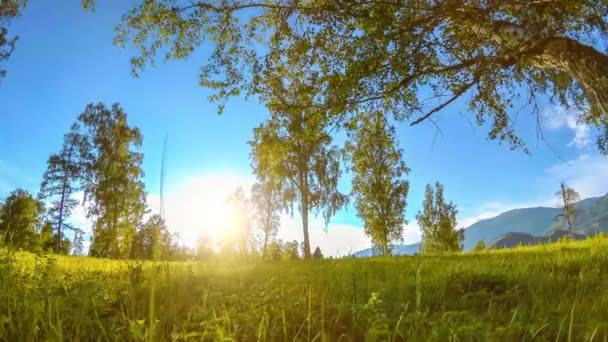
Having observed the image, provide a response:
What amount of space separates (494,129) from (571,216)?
2947 inches

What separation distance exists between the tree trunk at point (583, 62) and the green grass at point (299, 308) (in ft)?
10.2

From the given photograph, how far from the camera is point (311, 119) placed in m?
10.7

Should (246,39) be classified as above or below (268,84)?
above

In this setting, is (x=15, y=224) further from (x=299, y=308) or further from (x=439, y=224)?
(x=439, y=224)

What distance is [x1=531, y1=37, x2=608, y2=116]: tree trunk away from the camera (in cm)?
767

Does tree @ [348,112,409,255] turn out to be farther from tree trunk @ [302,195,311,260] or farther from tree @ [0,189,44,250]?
tree @ [0,189,44,250]

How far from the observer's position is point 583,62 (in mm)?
7883

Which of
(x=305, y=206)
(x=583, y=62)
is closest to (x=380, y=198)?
(x=305, y=206)

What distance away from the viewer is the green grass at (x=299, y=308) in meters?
2.81

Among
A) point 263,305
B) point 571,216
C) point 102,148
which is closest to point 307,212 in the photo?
point 102,148

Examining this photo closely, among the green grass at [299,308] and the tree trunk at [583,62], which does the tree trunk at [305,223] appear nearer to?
the tree trunk at [583,62]

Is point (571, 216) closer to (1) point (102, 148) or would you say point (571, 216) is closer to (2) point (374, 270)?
(1) point (102, 148)

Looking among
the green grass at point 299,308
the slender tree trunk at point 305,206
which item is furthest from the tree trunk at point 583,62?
the slender tree trunk at point 305,206

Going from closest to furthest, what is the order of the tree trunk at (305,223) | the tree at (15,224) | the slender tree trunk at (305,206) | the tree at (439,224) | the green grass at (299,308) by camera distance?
1. the green grass at (299,308)
2. the tree at (15,224)
3. the tree trunk at (305,223)
4. the slender tree trunk at (305,206)
5. the tree at (439,224)
